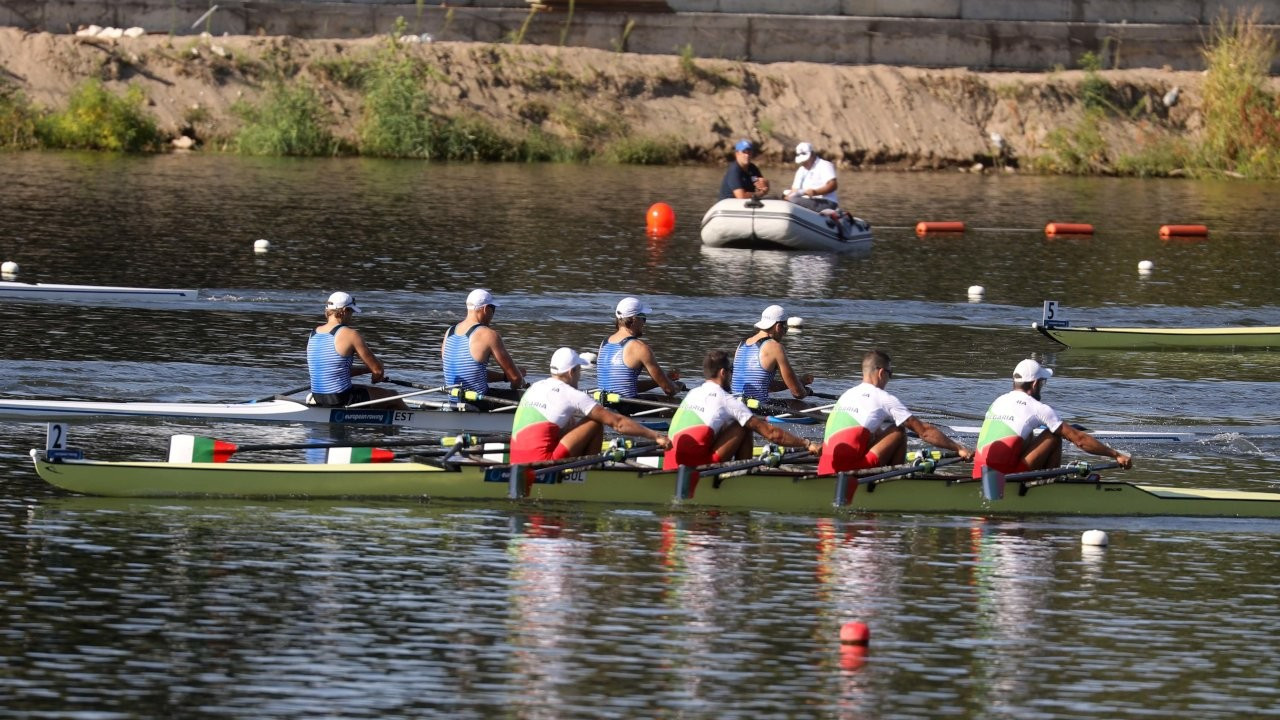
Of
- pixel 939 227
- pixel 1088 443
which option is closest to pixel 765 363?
pixel 1088 443

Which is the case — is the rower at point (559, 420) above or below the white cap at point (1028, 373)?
below

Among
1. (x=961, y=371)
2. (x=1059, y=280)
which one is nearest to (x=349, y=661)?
(x=961, y=371)

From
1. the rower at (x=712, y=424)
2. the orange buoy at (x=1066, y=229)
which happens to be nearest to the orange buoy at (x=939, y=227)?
the orange buoy at (x=1066, y=229)

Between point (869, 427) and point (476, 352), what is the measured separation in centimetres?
470

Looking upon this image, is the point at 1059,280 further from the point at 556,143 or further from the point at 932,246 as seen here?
the point at 556,143

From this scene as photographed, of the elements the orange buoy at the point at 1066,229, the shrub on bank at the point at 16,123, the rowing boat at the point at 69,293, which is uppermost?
the shrub on bank at the point at 16,123

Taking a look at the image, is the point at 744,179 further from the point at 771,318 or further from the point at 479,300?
the point at 479,300

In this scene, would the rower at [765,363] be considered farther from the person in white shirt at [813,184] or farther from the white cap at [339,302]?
the person in white shirt at [813,184]

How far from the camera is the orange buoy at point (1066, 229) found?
40031 millimetres

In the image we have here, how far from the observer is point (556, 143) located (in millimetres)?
51531

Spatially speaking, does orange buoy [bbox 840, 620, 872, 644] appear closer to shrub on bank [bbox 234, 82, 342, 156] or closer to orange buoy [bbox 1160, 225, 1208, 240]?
orange buoy [bbox 1160, 225, 1208, 240]

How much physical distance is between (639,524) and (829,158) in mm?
35816

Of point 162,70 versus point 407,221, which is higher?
point 162,70

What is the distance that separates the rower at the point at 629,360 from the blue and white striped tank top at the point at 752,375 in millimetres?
639
